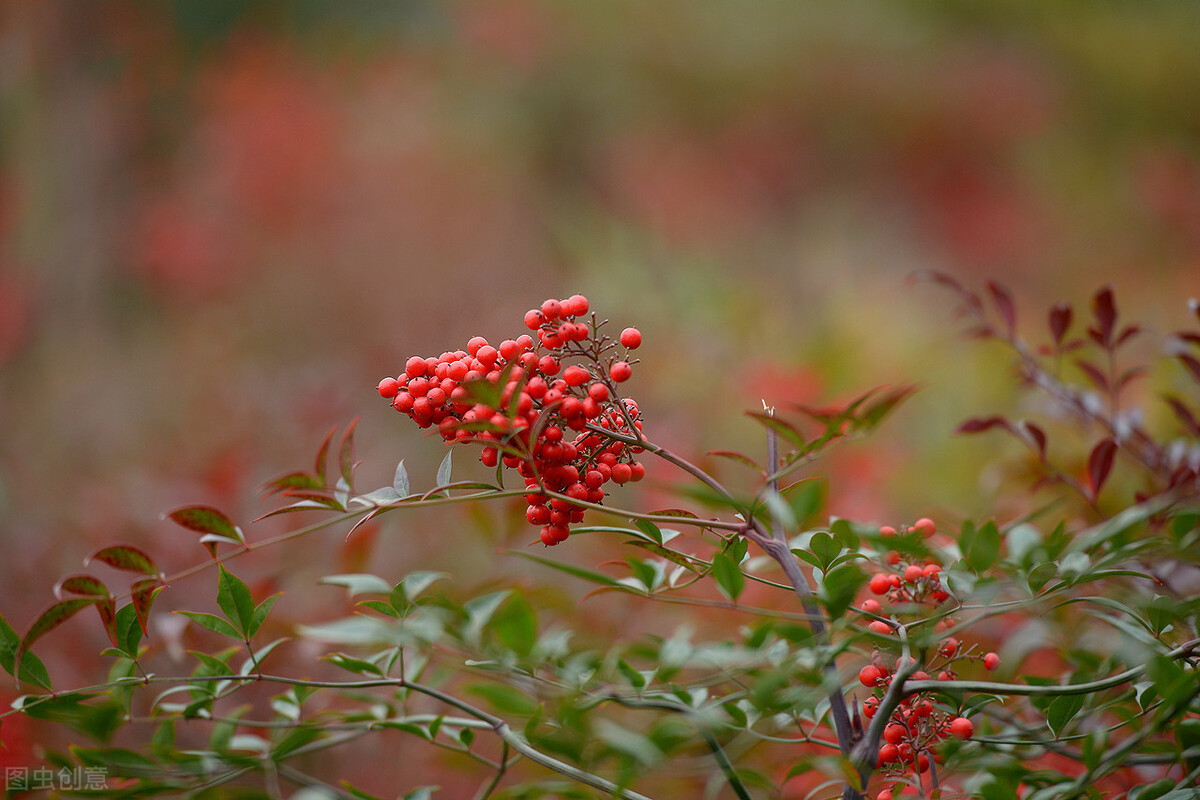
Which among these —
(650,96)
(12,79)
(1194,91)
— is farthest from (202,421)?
(1194,91)

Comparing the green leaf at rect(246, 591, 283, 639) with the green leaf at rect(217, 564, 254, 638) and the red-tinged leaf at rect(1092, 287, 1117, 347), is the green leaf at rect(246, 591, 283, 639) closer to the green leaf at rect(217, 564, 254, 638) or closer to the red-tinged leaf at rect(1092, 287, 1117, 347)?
the green leaf at rect(217, 564, 254, 638)

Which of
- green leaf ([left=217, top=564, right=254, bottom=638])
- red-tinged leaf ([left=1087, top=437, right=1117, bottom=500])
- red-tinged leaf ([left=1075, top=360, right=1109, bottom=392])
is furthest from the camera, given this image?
red-tinged leaf ([left=1075, top=360, right=1109, bottom=392])

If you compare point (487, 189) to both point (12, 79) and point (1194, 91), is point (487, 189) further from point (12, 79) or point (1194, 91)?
point (1194, 91)

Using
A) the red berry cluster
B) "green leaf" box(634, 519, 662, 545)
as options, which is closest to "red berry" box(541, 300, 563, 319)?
the red berry cluster

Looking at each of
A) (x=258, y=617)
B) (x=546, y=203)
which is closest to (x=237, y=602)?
(x=258, y=617)

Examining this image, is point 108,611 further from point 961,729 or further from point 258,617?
point 961,729

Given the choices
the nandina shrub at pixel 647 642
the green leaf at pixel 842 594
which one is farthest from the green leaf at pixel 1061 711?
the green leaf at pixel 842 594
